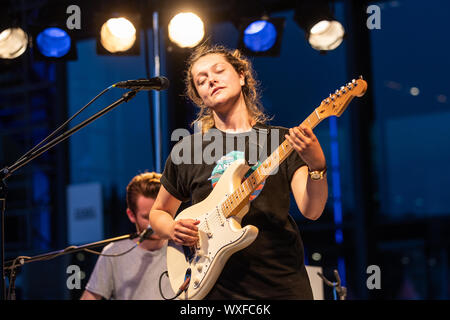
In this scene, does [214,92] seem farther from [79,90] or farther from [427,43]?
[79,90]

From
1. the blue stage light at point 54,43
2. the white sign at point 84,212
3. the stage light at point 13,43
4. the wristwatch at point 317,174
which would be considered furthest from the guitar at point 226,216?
the white sign at point 84,212

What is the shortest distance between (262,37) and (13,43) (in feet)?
5.70

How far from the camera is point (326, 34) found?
358cm

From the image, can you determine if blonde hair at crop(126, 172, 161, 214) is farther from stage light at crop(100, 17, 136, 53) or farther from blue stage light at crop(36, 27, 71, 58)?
blue stage light at crop(36, 27, 71, 58)

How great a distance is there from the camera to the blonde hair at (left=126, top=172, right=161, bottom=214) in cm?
307

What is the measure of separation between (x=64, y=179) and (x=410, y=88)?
358 centimetres

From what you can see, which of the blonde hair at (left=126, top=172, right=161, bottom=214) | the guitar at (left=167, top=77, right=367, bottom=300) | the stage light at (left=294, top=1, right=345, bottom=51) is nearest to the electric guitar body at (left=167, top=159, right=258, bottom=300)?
the guitar at (left=167, top=77, right=367, bottom=300)

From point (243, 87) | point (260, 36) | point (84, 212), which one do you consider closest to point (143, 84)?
point (243, 87)

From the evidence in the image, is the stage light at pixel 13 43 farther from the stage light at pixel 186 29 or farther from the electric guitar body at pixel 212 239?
the electric guitar body at pixel 212 239

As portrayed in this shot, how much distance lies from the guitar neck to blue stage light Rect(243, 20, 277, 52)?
178cm

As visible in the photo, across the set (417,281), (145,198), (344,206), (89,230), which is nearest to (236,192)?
(145,198)

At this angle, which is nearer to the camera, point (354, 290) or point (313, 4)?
point (313, 4)

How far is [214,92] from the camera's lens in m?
2.16
